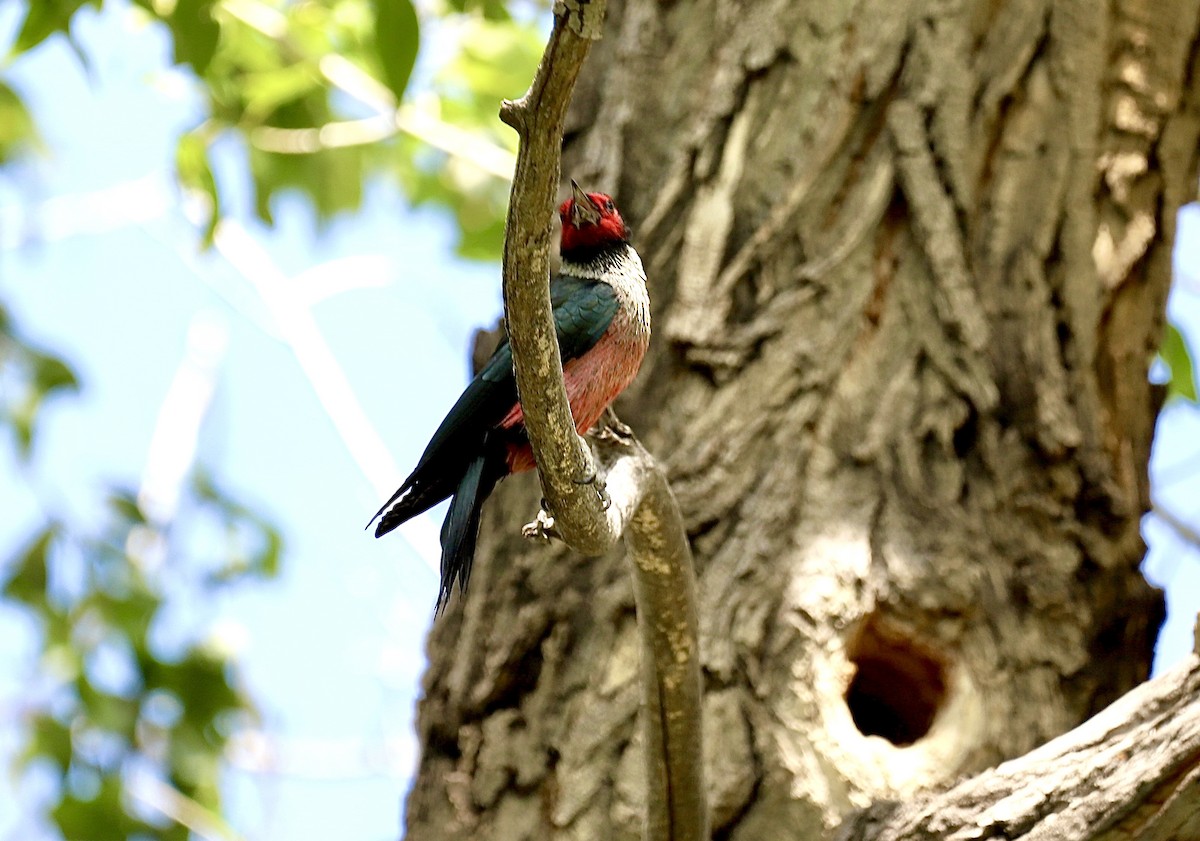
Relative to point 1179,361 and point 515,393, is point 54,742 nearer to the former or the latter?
point 515,393

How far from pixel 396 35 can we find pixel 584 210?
0.64 meters

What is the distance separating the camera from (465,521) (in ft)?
8.47

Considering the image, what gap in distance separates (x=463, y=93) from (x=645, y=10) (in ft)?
4.75

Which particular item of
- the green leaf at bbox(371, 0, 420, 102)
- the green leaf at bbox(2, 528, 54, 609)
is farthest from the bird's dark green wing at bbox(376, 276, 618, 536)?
the green leaf at bbox(2, 528, 54, 609)

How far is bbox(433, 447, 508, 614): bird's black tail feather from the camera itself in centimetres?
253

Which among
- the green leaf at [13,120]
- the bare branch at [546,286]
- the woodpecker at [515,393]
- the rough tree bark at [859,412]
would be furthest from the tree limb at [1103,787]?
the green leaf at [13,120]

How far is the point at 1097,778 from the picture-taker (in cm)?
236

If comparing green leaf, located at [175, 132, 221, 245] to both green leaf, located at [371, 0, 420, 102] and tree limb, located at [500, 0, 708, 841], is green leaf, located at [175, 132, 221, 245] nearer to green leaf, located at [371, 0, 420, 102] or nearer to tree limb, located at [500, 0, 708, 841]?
green leaf, located at [371, 0, 420, 102]

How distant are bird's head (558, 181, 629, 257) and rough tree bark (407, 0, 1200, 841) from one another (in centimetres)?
20

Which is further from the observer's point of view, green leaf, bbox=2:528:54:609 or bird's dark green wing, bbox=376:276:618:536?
green leaf, bbox=2:528:54:609

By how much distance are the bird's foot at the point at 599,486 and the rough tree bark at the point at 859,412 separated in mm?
920

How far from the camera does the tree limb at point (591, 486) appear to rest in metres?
1.67

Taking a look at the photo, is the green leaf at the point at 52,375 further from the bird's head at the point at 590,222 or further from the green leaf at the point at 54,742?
the bird's head at the point at 590,222

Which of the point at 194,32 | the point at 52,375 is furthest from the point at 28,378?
the point at 194,32
